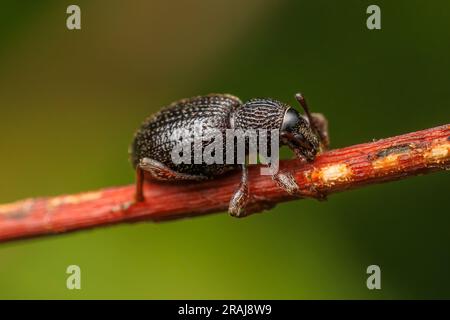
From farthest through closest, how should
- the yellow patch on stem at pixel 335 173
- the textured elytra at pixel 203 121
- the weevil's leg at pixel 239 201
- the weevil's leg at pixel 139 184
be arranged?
the weevil's leg at pixel 139 184
the textured elytra at pixel 203 121
the weevil's leg at pixel 239 201
the yellow patch on stem at pixel 335 173

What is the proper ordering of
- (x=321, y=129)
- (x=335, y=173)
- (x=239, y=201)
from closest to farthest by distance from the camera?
(x=335, y=173), (x=239, y=201), (x=321, y=129)

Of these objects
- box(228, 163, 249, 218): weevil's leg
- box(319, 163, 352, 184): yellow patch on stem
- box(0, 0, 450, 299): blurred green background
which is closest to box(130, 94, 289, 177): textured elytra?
box(228, 163, 249, 218): weevil's leg

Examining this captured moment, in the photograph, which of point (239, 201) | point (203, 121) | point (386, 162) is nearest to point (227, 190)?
point (239, 201)

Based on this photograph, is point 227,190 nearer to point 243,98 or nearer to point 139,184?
point 139,184

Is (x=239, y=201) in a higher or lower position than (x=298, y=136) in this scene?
lower

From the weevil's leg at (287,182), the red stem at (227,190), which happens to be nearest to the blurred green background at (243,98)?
the red stem at (227,190)

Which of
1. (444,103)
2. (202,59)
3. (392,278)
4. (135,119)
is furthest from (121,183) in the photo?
(444,103)

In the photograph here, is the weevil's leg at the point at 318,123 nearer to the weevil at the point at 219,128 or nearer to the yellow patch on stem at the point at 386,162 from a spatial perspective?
the weevil at the point at 219,128
